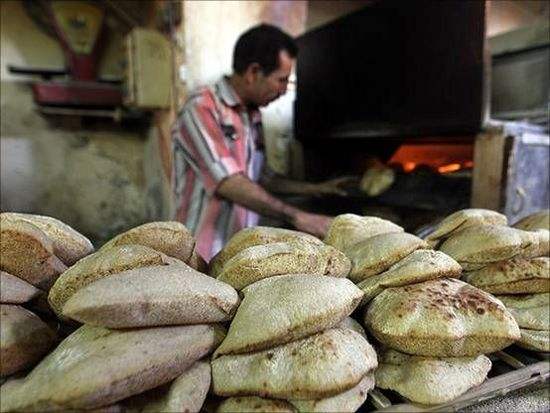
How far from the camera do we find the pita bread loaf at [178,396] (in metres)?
0.70

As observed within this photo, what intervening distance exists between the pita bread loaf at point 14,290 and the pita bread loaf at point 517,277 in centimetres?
102

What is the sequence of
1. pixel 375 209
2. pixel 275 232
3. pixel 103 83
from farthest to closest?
1. pixel 103 83
2. pixel 375 209
3. pixel 275 232

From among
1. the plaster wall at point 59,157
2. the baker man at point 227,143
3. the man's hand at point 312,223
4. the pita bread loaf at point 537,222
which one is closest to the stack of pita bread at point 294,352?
the pita bread loaf at point 537,222

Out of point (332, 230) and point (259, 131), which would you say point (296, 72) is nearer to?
point (259, 131)

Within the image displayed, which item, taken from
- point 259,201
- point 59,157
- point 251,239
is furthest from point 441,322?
point 59,157

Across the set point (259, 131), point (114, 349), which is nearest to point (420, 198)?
point (259, 131)

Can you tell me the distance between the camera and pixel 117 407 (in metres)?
0.68

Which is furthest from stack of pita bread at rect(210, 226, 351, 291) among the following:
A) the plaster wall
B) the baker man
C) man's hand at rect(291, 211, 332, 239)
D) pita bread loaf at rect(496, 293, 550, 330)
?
the plaster wall

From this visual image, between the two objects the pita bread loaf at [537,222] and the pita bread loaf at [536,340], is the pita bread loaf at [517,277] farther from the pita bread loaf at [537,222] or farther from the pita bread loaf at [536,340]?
the pita bread loaf at [537,222]

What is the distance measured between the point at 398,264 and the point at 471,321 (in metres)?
0.19

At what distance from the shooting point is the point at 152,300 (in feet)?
2.32

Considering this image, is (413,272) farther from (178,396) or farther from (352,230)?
(178,396)

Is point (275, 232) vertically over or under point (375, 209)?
over

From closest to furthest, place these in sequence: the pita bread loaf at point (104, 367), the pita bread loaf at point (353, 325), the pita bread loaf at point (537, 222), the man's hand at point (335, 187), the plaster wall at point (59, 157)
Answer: the pita bread loaf at point (104, 367), the pita bread loaf at point (353, 325), the pita bread loaf at point (537, 222), the man's hand at point (335, 187), the plaster wall at point (59, 157)
